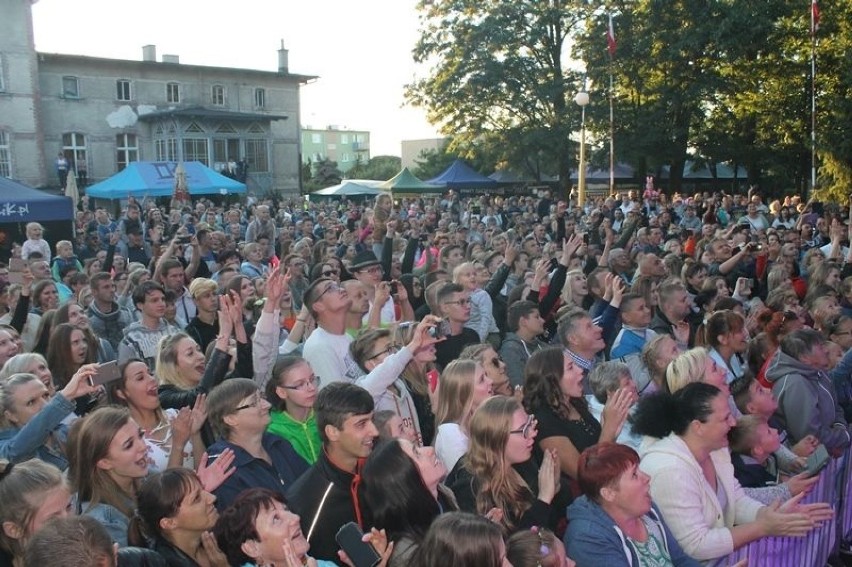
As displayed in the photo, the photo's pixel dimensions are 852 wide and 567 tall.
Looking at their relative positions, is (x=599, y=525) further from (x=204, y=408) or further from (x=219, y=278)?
(x=219, y=278)

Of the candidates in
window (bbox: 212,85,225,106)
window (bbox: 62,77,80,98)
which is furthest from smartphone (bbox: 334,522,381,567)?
window (bbox: 212,85,225,106)

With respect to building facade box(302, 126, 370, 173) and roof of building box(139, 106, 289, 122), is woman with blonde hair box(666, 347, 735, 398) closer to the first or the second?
roof of building box(139, 106, 289, 122)

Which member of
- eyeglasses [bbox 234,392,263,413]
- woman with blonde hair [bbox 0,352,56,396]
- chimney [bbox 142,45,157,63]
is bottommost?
eyeglasses [bbox 234,392,263,413]

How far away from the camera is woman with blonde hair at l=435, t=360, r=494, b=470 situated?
154 inches

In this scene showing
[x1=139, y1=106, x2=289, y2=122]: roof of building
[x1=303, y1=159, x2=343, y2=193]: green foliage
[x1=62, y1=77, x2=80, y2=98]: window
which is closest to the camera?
[x1=62, y1=77, x2=80, y2=98]: window

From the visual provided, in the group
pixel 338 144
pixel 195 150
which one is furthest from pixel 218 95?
pixel 338 144

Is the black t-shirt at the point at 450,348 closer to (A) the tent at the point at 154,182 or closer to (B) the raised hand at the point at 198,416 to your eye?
(B) the raised hand at the point at 198,416

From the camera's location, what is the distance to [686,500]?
3.53 m

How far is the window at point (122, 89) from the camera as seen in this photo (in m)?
35.5

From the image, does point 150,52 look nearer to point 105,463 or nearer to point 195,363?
point 195,363

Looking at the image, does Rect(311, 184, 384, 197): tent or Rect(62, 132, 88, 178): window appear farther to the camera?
Rect(62, 132, 88, 178): window

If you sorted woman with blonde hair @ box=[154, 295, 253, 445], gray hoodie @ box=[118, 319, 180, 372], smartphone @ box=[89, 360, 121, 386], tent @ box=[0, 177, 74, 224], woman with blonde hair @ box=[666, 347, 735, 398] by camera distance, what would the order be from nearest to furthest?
smartphone @ box=[89, 360, 121, 386], woman with blonde hair @ box=[666, 347, 735, 398], woman with blonde hair @ box=[154, 295, 253, 445], gray hoodie @ box=[118, 319, 180, 372], tent @ box=[0, 177, 74, 224]

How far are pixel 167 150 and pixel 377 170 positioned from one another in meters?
26.4

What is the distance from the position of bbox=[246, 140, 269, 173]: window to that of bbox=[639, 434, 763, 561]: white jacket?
35946 millimetres
